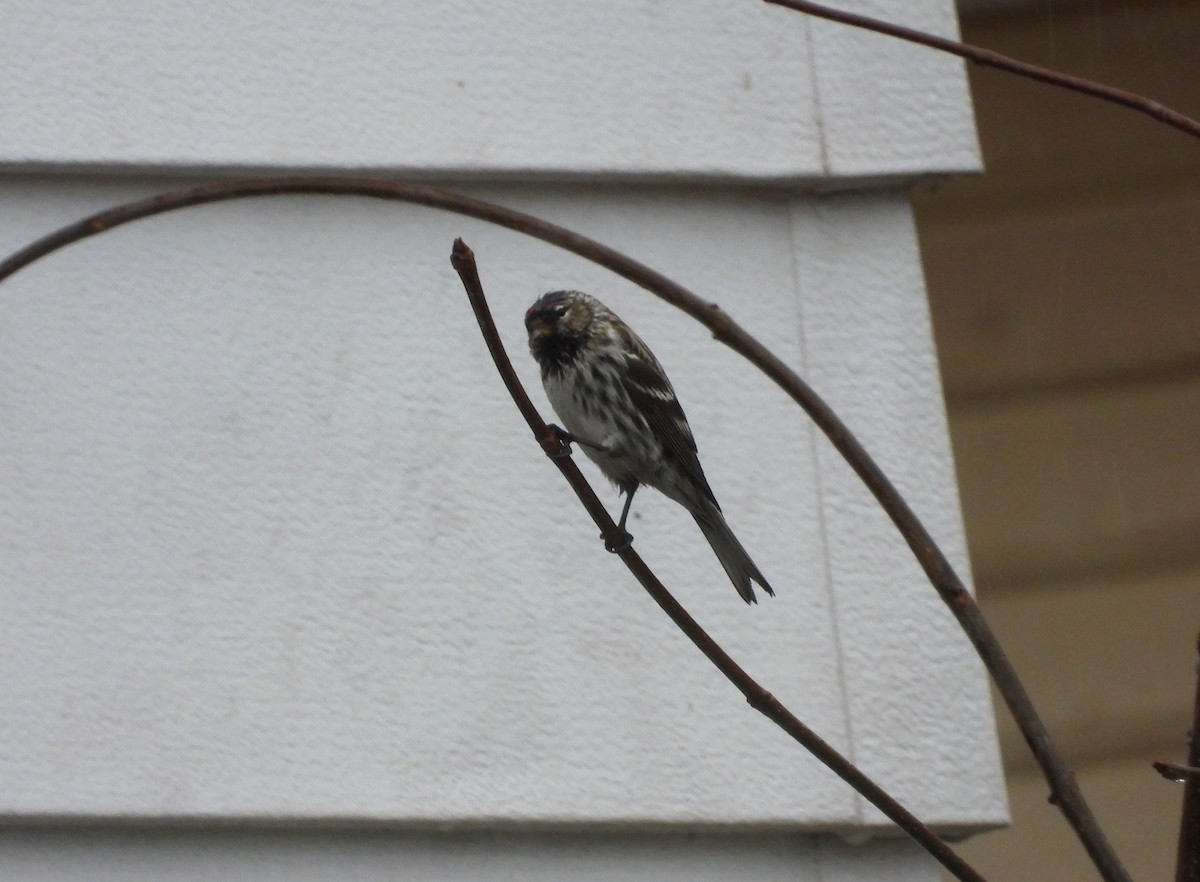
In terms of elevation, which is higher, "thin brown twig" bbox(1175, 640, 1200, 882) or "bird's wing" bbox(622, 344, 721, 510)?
"bird's wing" bbox(622, 344, 721, 510)

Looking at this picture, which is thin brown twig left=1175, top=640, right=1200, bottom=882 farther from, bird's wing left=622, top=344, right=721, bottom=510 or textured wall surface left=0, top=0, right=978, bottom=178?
textured wall surface left=0, top=0, right=978, bottom=178

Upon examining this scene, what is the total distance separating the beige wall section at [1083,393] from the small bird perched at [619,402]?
1545 millimetres

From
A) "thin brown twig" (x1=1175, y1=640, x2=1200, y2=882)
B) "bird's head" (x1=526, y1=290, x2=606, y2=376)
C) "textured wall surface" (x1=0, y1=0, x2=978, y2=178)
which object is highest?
"textured wall surface" (x1=0, y1=0, x2=978, y2=178)

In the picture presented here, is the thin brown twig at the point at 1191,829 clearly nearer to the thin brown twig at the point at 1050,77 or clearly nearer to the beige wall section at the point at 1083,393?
the thin brown twig at the point at 1050,77

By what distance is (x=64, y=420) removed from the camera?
273cm

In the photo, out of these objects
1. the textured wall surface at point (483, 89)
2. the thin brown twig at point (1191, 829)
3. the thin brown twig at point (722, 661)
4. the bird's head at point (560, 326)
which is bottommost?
the thin brown twig at point (1191, 829)

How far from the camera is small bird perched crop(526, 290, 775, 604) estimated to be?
256 centimetres

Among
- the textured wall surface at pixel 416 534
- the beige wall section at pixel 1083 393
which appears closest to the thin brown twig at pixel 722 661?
the textured wall surface at pixel 416 534

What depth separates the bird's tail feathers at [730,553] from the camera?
2.35 m

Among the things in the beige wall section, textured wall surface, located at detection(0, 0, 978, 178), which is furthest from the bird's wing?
the beige wall section

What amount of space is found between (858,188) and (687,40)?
0.47 meters

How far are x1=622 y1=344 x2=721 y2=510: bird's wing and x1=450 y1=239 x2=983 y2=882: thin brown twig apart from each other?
1.00 metres

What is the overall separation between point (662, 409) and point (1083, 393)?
1837 mm

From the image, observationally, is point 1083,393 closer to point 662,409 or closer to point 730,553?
point 662,409
